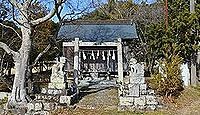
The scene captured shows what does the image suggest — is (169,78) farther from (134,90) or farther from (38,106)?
(38,106)

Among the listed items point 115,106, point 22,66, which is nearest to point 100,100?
point 115,106

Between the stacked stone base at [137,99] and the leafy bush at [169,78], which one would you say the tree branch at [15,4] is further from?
the leafy bush at [169,78]

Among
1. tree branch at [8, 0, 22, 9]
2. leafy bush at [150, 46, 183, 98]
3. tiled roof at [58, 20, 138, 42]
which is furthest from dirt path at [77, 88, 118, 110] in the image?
tree branch at [8, 0, 22, 9]

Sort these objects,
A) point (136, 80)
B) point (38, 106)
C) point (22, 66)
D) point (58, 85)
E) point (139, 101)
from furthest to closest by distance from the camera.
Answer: point (58, 85) → point (22, 66) → point (136, 80) → point (139, 101) → point (38, 106)

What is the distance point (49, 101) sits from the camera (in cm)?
1202

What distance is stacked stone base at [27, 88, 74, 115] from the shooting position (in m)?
11.6

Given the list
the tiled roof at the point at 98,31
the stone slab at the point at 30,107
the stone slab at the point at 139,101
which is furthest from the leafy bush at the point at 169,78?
the tiled roof at the point at 98,31

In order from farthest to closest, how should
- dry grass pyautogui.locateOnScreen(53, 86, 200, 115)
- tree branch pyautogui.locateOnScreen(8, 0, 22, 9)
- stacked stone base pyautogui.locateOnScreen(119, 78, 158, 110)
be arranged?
tree branch pyautogui.locateOnScreen(8, 0, 22, 9), stacked stone base pyautogui.locateOnScreen(119, 78, 158, 110), dry grass pyautogui.locateOnScreen(53, 86, 200, 115)

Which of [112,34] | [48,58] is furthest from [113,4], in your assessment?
[112,34]

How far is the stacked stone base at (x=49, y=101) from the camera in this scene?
457 inches

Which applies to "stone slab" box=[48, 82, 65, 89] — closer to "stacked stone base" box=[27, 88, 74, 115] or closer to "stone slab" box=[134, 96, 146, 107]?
"stacked stone base" box=[27, 88, 74, 115]

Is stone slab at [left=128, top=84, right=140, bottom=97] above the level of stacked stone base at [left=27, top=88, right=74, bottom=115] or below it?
above

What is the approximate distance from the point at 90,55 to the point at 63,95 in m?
9.39

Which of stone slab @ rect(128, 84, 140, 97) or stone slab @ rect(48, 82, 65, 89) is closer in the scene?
stone slab @ rect(128, 84, 140, 97)
